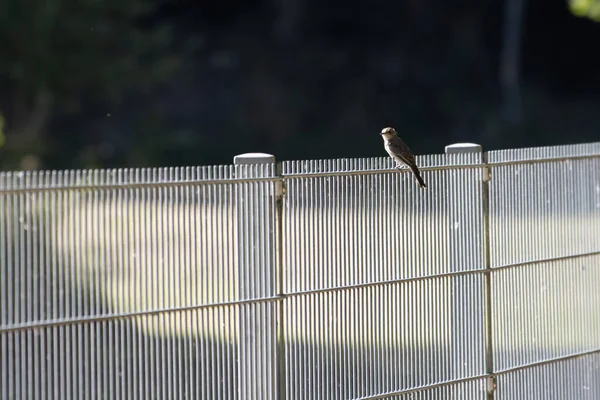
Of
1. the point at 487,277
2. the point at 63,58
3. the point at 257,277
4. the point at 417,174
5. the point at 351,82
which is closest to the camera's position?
the point at 257,277

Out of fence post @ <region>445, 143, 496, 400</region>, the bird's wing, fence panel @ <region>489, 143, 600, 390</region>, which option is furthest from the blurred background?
fence post @ <region>445, 143, 496, 400</region>

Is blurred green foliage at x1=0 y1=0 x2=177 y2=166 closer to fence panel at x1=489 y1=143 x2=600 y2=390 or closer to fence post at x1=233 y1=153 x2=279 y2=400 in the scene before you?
fence panel at x1=489 y1=143 x2=600 y2=390

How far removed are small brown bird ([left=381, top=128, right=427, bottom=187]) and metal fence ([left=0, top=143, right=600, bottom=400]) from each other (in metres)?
0.11

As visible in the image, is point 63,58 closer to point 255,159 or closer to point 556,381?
point 556,381

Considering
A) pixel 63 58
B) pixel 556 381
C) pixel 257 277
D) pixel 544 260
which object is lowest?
pixel 556 381

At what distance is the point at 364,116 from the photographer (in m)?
42.7

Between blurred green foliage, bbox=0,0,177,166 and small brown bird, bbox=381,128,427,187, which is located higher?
blurred green foliage, bbox=0,0,177,166

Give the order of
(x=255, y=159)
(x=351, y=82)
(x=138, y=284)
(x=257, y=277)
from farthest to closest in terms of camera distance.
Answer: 1. (x=351, y=82)
2. (x=255, y=159)
3. (x=257, y=277)
4. (x=138, y=284)

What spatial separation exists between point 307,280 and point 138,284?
3.69 ft

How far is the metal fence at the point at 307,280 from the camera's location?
5242 mm

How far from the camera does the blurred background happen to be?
38719 mm

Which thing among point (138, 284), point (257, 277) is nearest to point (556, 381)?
point (257, 277)

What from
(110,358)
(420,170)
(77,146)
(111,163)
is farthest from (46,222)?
(77,146)

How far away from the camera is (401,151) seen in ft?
26.6
